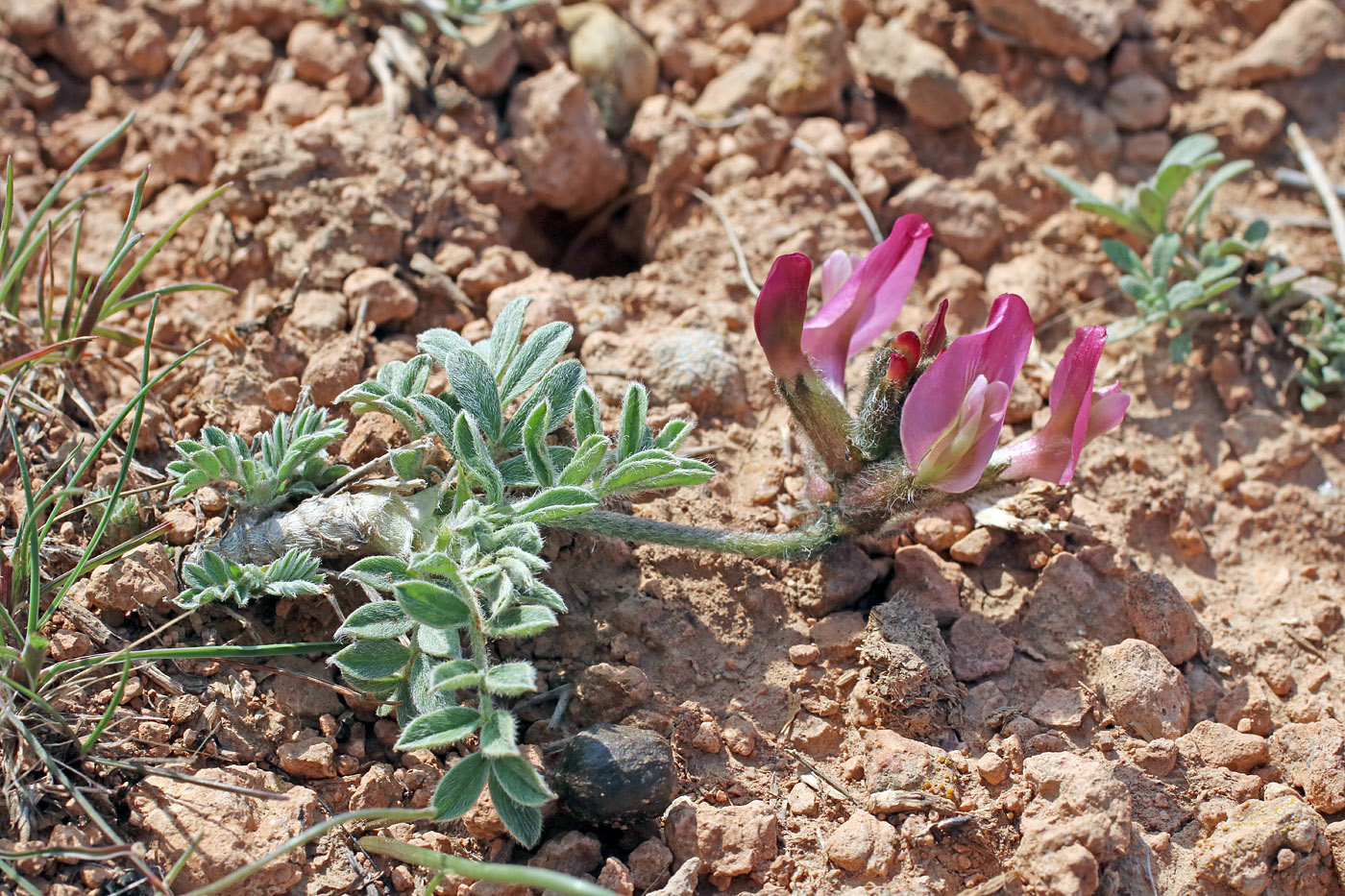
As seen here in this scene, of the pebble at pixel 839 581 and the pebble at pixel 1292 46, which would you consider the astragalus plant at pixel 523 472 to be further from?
the pebble at pixel 1292 46

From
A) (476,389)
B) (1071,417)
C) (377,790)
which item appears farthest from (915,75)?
(377,790)

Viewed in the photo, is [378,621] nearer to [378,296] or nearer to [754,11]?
[378,296]

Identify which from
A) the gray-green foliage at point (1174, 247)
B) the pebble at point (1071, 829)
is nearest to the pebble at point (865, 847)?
the pebble at point (1071, 829)

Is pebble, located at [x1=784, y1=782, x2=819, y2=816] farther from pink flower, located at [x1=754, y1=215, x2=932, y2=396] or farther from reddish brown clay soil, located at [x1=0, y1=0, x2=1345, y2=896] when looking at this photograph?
pink flower, located at [x1=754, y1=215, x2=932, y2=396]

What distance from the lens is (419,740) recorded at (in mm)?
1862

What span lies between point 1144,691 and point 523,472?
4.87 ft

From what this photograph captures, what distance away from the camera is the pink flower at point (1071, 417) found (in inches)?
88.7

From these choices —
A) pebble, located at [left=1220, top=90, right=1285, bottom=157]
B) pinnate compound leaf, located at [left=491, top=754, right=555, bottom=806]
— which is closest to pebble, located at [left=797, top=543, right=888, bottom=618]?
pinnate compound leaf, located at [left=491, top=754, right=555, bottom=806]

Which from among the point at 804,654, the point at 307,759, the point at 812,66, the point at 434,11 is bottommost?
the point at 804,654

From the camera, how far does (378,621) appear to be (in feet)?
6.68

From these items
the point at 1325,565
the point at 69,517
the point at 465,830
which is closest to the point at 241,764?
the point at 465,830

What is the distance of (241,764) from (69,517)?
0.77 m

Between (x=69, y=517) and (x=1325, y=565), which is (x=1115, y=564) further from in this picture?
(x=69, y=517)

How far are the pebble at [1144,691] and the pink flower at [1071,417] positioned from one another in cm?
47
